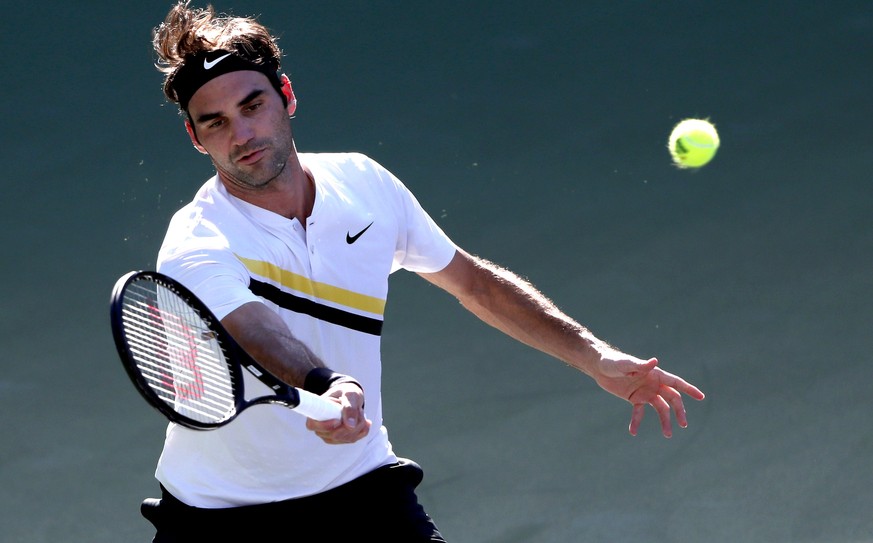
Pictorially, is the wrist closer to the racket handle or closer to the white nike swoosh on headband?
the racket handle

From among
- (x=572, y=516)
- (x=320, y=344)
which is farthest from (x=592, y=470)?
(x=320, y=344)

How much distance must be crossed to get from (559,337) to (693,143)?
9.04ft

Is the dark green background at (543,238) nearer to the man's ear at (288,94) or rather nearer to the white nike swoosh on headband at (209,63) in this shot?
the man's ear at (288,94)

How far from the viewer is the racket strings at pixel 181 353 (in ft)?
8.31

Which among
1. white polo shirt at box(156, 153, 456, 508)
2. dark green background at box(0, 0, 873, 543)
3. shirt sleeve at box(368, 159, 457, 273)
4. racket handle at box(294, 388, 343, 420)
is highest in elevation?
dark green background at box(0, 0, 873, 543)

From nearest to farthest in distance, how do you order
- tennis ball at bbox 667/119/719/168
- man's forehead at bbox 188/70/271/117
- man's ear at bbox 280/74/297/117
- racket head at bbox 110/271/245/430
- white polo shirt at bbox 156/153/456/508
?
racket head at bbox 110/271/245/430
white polo shirt at bbox 156/153/456/508
man's forehead at bbox 188/70/271/117
man's ear at bbox 280/74/297/117
tennis ball at bbox 667/119/719/168

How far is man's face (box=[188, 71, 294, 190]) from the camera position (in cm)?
280

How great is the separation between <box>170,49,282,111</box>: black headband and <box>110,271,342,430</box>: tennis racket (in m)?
0.45

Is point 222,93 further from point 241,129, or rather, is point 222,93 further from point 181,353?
point 181,353

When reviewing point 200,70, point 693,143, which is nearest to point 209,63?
point 200,70

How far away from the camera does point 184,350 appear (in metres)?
2.63

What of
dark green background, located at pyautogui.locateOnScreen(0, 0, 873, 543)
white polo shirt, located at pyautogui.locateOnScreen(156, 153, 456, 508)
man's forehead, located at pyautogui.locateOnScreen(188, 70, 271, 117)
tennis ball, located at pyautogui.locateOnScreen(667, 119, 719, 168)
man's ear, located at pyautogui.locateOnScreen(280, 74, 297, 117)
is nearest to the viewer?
white polo shirt, located at pyautogui.locateOnScreen(156, 153, 456, 508)

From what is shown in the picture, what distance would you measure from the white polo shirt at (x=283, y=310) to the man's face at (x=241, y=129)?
2.5 inches

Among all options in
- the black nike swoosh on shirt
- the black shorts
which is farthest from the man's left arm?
the black shorts
